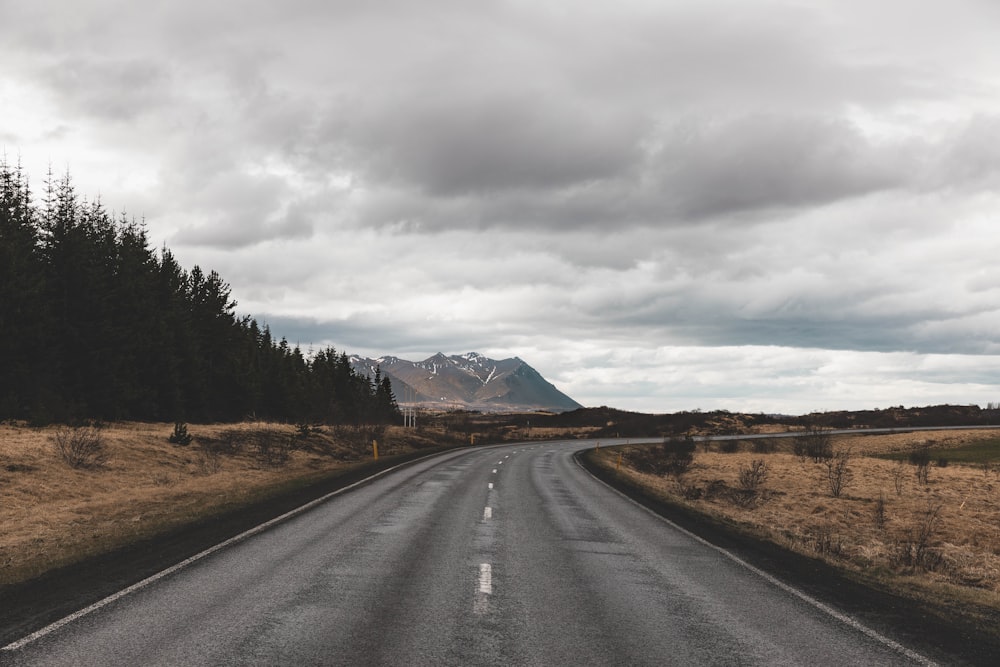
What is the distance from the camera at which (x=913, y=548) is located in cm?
1533

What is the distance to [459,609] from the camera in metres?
7.27

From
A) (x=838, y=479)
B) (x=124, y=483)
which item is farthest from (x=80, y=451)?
(x=838, y=479)

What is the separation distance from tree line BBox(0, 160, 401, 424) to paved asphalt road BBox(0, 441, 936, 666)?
2907 cm

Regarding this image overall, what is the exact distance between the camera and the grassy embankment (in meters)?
11.2

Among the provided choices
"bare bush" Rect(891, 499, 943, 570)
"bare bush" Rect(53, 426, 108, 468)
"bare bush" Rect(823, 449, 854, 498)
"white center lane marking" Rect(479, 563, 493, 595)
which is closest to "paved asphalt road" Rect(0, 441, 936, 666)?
"white center lane marking" Rect(479, 563, 493, 595)

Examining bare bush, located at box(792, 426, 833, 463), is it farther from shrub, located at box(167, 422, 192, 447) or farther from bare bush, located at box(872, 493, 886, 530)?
shrub, located at box(167, 422, 192, 447)

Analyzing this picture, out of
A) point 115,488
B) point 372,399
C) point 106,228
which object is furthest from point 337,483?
point 372,399

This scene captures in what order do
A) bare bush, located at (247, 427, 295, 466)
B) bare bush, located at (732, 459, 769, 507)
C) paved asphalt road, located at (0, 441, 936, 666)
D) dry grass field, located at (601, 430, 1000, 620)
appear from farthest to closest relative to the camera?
bare bush, located at (247, 427, 295, 466) → bare bush, located at (732, 459, 769, 507) → dry grass field, located at (601, 430, 1000, 620) → paved asphalt road, located at (0, 441, 936, 666)

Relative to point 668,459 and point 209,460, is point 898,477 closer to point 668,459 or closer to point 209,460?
point 668,459

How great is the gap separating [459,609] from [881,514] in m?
19.2

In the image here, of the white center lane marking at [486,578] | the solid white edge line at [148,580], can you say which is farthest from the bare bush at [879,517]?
the solid white edge line at [148,580]

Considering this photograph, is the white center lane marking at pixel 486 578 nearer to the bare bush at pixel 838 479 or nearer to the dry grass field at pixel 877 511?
the dry grass field at pixel 877 511

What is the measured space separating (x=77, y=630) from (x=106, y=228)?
4980 centimetres

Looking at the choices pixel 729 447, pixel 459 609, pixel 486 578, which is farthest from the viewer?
pixel 729 447
